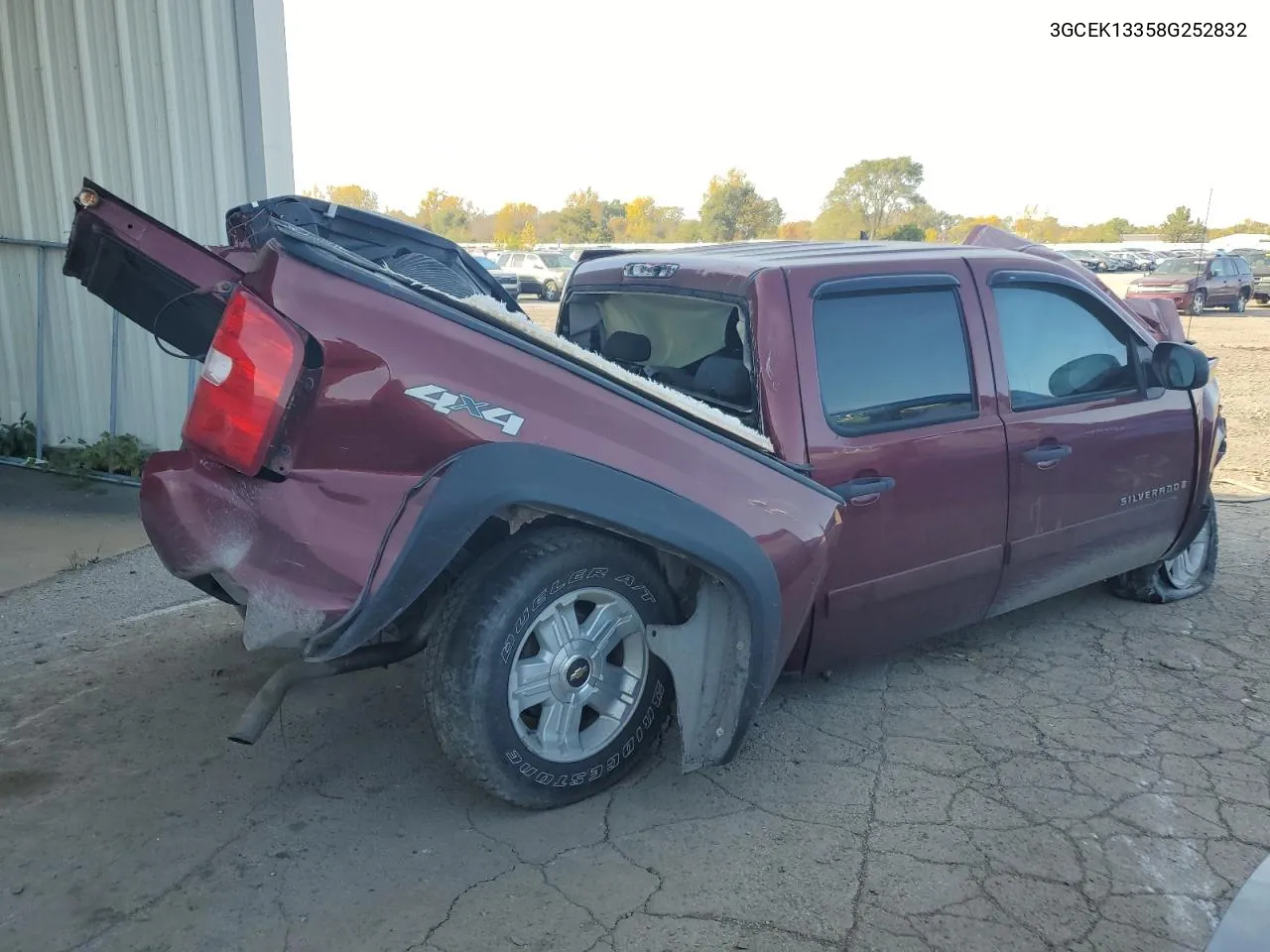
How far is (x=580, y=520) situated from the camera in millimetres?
2848

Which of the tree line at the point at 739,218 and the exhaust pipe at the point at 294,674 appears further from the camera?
the tree line at the point at 739,218

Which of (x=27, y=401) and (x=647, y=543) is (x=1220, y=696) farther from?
(x=27, y=401)

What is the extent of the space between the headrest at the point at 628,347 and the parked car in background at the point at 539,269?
2805 cm

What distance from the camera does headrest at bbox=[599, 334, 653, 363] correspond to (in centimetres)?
398

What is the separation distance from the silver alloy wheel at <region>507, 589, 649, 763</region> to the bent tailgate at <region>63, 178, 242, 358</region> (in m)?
1.35

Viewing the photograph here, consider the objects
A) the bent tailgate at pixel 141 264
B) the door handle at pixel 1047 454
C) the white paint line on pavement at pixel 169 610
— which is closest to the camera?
the bent tailgate at pixel 141 264

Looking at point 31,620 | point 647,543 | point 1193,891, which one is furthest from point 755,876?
point 31,620

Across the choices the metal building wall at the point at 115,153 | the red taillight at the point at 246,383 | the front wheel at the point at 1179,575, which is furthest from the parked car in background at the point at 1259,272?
the red taillight at the point at 246,383

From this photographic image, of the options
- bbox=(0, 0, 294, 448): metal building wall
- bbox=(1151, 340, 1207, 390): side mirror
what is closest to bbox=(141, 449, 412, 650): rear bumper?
bbox=(1151, 340, 1207, 390): side mirror

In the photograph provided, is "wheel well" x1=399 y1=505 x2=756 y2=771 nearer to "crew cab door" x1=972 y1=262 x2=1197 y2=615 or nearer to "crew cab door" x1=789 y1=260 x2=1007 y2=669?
"crew cab door" x1=789 y1=260 x2=1007 y2=669

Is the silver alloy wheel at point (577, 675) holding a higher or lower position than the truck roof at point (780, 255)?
lower

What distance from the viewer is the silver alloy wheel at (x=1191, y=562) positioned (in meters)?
5.12

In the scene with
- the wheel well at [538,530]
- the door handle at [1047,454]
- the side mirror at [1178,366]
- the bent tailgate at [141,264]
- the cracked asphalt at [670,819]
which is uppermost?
the bent tailgate at [141,264]

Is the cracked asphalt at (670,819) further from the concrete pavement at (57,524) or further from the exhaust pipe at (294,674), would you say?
the concrete pavement at (57,524)
